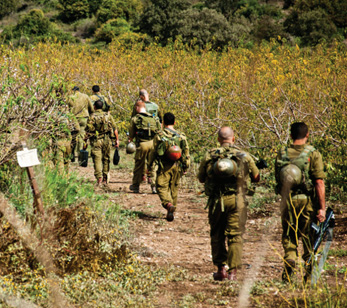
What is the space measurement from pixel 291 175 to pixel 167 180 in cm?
334

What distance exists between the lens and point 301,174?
5145 mm

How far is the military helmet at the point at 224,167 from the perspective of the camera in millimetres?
5384

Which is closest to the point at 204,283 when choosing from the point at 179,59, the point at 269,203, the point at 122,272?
the point at 122,272

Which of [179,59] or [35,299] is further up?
[179,59]

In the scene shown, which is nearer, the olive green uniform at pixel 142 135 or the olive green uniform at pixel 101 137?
the olive green uniform at pixel 142 135

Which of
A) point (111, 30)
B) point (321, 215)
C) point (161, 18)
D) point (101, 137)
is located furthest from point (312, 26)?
point (321, 215)

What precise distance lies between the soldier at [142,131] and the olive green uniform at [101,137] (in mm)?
695

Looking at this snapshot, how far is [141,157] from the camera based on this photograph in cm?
988

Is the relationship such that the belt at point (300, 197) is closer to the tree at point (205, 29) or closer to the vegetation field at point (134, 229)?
the vegetation field at point (134, 229)

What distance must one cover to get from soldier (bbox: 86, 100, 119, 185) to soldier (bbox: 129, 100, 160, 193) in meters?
0.69

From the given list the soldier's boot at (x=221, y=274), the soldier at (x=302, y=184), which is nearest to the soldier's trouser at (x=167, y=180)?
the soldier's boot at (x=221, y=274)

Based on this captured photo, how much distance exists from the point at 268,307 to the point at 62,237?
2424mm

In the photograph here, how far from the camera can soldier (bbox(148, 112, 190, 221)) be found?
789 centimetres

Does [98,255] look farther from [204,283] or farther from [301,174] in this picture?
[301,174]
